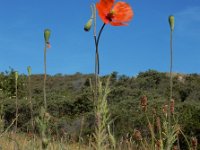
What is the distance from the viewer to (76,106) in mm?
14844

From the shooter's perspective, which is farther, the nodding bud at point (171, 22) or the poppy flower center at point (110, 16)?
the nodding bud at point (171, 22)

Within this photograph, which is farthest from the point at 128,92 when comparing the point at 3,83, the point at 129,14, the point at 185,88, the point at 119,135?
the point at 129,14

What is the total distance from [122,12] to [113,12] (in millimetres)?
87

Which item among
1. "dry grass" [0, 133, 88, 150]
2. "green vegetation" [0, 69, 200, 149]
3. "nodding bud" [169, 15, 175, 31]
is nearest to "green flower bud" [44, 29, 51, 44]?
"dry grass" [0, 133, 88, 150]

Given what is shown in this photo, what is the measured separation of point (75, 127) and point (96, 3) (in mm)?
10181

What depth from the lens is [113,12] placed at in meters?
2.52

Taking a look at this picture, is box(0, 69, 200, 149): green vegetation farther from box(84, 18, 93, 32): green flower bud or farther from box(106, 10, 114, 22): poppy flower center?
box(84, 18, 93, 32): green flower bud

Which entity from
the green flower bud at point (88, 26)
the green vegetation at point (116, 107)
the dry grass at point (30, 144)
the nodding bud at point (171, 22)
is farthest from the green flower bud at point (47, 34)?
the green vegetation at point (116, 107)

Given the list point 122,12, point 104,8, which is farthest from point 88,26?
point 122,12

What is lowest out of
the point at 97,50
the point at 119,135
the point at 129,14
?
the point at 119,135

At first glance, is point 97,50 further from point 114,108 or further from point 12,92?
point 12,92

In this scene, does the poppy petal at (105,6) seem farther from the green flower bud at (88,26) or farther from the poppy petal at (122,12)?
the green flower bud at (88,26)

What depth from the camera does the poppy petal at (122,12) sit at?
2.52 m

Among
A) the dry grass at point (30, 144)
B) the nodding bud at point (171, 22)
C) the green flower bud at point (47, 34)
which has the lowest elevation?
the dry grass at point (30, 144)
